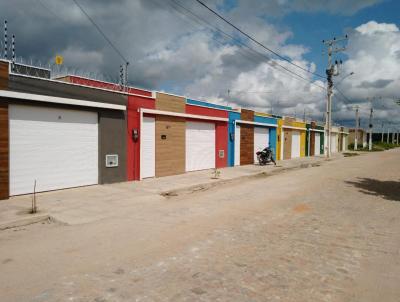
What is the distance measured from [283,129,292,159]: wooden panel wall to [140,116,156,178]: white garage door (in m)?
18.3

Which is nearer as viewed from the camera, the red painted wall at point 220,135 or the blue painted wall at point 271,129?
the red painted wall at point 220,135

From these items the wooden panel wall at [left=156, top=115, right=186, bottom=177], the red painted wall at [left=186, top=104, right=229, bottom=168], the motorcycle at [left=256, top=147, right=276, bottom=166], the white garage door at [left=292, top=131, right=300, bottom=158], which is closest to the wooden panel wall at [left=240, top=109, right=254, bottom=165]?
the motorcycle at [left=256, top=147, right=276, bottom=166]

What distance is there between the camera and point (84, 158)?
39.1 feet

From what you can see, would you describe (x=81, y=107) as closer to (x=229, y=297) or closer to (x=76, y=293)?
(x=76, y=293)

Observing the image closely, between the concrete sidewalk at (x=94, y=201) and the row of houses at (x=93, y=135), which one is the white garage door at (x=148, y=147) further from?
the concrete sidewalk at (x=94, y=201)

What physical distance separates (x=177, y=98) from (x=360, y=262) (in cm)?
1276

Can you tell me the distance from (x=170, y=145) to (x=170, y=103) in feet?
6.95

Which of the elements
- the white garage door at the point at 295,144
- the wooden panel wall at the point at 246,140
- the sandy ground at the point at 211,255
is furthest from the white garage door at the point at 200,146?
the white garage door at the point at 295,144

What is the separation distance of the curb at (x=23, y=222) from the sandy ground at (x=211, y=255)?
0.15 metres

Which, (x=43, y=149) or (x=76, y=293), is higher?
(x=43, y=149)

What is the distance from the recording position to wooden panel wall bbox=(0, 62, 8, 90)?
9.26m

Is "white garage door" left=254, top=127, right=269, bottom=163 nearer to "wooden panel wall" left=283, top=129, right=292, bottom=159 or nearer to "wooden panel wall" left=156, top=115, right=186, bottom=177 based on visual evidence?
"wooden panel wall" left=283, top=129, right=292, bottom=159

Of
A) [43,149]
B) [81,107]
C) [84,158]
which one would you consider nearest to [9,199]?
[43,149]

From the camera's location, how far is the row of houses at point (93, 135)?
9.75 metres
